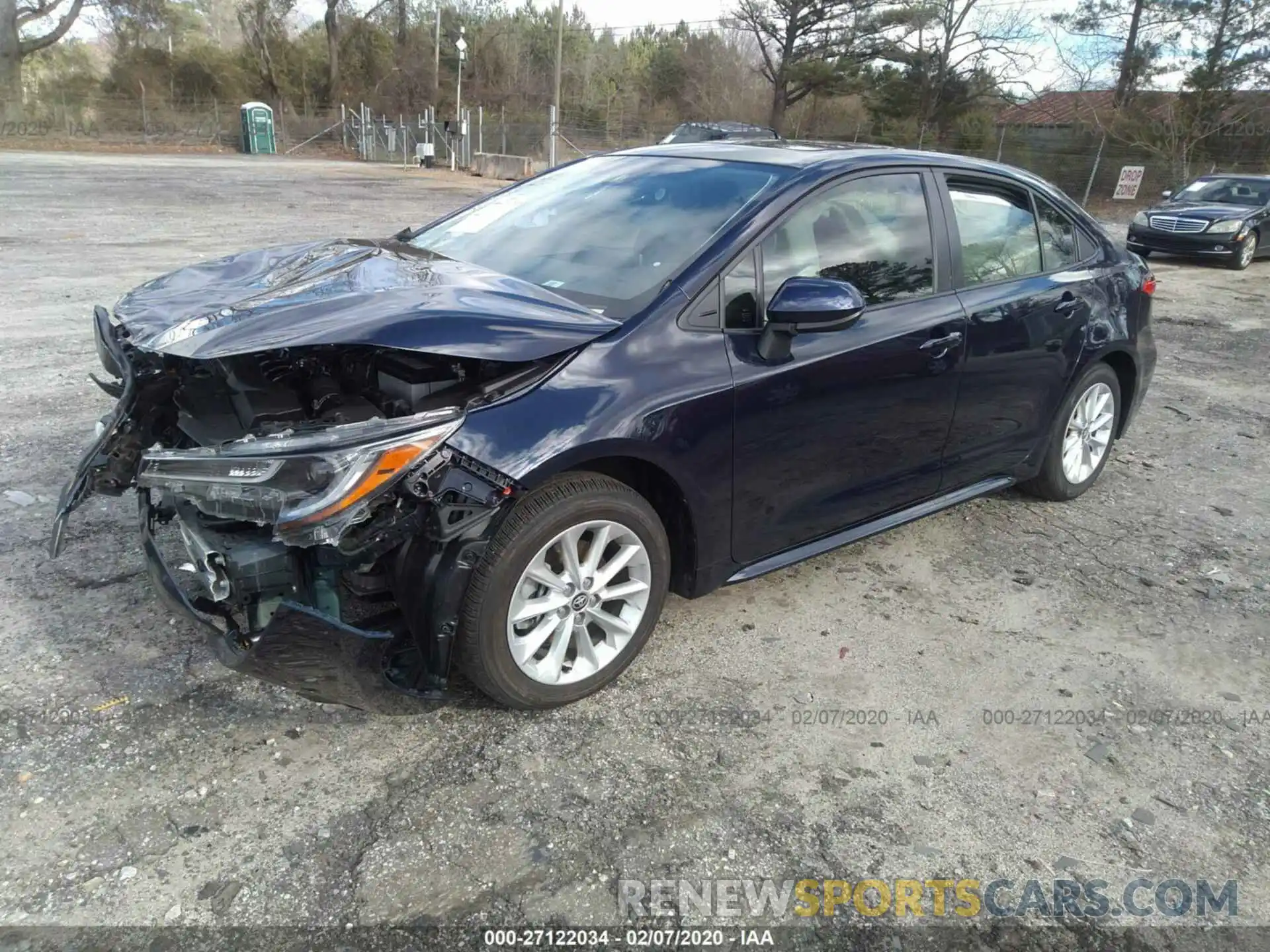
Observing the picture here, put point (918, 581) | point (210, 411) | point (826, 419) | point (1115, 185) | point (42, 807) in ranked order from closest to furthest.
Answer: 1. point (42, 807)
2. point (210, 411)
3. point (826, 419)
4. point (918, 581)
5. point (1115, 185)

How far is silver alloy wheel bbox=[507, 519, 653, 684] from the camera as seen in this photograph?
9.25ft

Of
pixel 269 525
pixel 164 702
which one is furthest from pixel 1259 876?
pixel 164 702

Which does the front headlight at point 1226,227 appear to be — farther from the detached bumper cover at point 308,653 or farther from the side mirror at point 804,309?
the detached bumper cover at point 308,653

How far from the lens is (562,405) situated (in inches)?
108

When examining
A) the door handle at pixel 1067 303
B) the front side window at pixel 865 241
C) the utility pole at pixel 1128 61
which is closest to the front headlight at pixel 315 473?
the front side window at pixel 865 241

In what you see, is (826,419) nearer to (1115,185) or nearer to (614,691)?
(614,691)

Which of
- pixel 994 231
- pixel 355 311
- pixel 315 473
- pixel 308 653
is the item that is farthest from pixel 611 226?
pixel 308 653

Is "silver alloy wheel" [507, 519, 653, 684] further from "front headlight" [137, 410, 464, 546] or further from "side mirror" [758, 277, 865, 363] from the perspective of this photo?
"side mirror" [758, 277, 865, 363]

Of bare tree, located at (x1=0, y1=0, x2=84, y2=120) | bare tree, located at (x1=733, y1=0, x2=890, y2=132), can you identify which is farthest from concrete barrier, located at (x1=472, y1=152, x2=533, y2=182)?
bare tree, located at (x1=0, y1=0, x2=84, y2=120)

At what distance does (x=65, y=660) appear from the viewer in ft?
10.2

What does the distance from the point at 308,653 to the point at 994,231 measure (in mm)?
3420

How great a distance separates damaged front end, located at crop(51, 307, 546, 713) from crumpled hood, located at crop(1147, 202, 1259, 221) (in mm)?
16321

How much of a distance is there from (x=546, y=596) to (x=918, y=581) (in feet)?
6.50

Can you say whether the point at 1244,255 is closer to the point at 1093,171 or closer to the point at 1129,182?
the point at 1129,182
